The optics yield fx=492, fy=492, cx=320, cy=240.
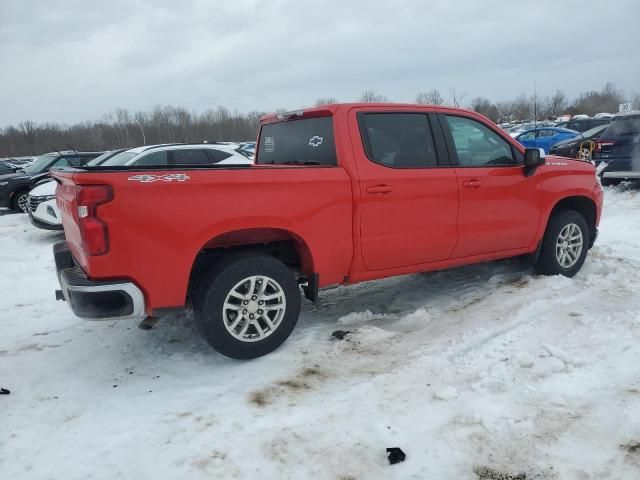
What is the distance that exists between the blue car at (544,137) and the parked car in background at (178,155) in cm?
1325

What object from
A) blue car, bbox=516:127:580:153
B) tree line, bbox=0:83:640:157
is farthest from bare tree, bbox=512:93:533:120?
blue car, bbox=516:127:580:153

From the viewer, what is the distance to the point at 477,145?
190 inches

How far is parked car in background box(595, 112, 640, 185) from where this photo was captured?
35.9 ft

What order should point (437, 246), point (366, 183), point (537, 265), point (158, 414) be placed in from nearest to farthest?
point (158, 414), point (366, 183), point (437, 246), point (537, 265)

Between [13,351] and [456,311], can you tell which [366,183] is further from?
[13,351]

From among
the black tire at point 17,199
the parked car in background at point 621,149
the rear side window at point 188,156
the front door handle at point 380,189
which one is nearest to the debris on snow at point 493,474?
the front door handle at point 380,189

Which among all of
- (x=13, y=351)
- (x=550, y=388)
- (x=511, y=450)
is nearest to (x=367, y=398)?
(x=511, y=450)

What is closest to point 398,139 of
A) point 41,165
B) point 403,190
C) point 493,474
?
point 403,190

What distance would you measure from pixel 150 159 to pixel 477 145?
6.55 metres

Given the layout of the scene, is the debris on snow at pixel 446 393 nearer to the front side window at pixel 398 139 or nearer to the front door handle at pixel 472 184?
the front side window at pixel 398 139

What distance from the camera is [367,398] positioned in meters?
3.16

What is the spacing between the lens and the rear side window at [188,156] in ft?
31.1

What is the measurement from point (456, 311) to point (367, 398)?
180cm

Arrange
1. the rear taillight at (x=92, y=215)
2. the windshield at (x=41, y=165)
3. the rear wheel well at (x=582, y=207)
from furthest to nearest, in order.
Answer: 1. the windshield at (x=41, y=165)
2. the rear wheel well at (x=582, y=207)
3. the rear taillight at (x=92, y=215)
